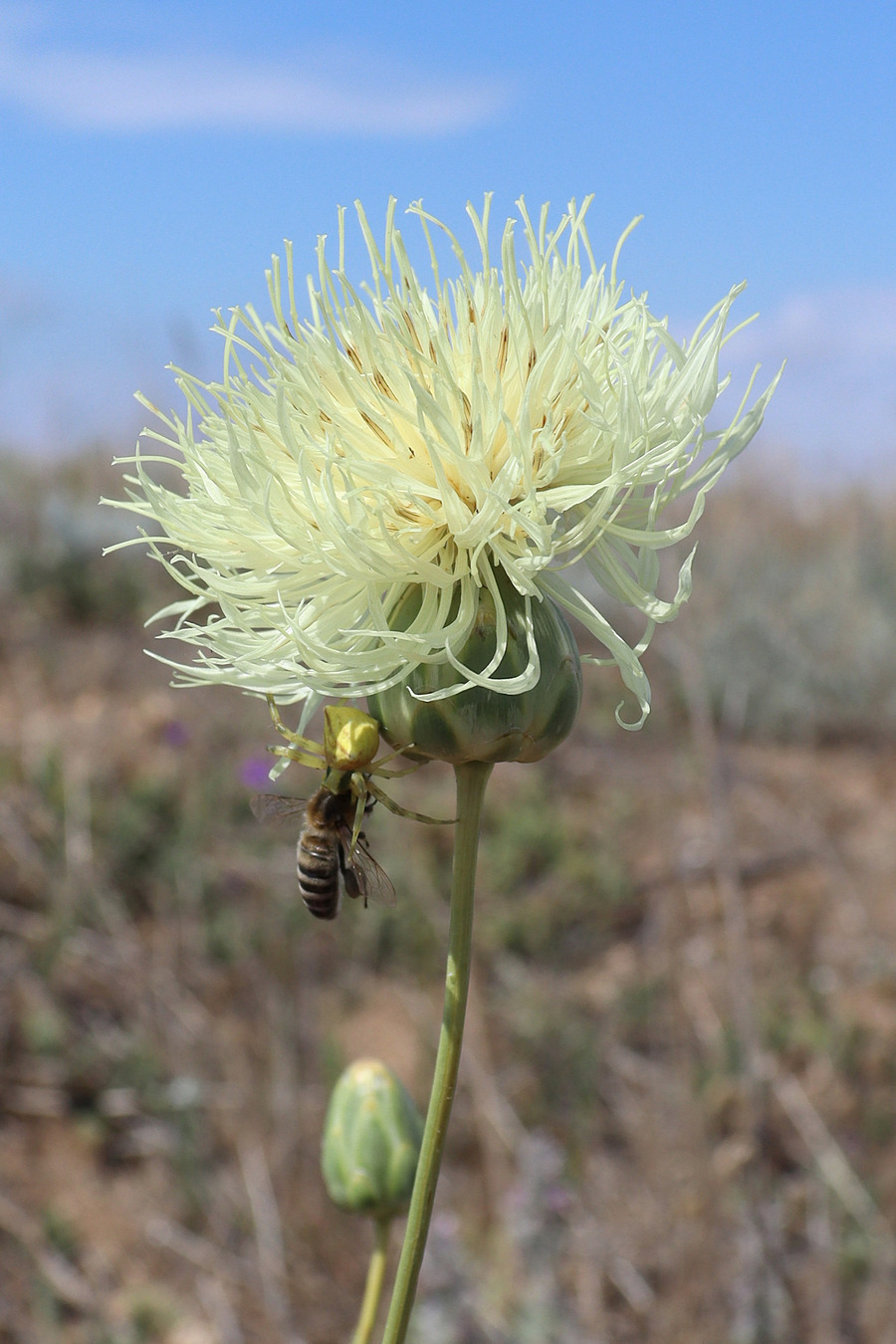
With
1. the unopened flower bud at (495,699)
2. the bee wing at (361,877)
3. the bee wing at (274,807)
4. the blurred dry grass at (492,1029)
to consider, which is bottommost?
the blurred dry grass at (492,1029)

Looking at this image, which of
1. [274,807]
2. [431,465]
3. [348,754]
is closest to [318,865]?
[348,754]

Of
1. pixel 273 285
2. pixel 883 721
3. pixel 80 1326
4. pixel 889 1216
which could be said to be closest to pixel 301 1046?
pixel 80 1326

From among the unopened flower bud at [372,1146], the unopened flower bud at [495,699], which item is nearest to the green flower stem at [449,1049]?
the unopened flower bud at [495,699]

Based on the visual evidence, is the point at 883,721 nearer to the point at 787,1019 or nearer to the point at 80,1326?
the point at 787,1019

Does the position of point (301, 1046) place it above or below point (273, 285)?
below

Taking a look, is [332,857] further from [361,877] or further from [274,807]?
[274,807]

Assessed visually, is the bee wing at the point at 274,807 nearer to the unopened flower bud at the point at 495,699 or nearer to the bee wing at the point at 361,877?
the bee wing at the point at 361,877
